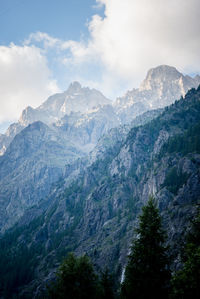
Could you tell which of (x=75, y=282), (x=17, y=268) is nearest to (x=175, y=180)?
(x=75, y=282)

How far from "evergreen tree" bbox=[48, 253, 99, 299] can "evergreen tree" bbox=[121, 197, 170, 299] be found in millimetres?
5070

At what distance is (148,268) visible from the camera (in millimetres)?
23125

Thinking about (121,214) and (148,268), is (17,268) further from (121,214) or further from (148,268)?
(148,268)

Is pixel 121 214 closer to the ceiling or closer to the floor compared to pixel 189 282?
closer to the ceiling

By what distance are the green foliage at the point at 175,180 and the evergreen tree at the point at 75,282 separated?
92383 millimetres

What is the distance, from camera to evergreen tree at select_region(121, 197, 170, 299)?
22.7 m

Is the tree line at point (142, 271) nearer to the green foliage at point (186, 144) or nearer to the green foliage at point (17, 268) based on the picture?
the green foliage at point (186, 144)

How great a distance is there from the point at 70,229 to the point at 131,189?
2645 inches

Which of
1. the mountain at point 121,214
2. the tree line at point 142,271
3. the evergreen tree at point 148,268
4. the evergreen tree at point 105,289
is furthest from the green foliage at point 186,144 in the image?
the evergreen tree at point 148,268

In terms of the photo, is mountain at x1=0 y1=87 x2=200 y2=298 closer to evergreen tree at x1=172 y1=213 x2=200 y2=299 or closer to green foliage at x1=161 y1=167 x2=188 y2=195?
green foliage at x1=161 y1=167 x2=188 y2=195

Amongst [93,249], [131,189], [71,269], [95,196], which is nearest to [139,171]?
[131,189]

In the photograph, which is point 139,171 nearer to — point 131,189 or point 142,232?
point 131,189

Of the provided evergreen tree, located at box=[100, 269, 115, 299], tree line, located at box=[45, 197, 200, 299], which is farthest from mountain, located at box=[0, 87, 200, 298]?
tree line, located at box=[45, 197, 200, 299]

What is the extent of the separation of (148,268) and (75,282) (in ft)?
33.7
